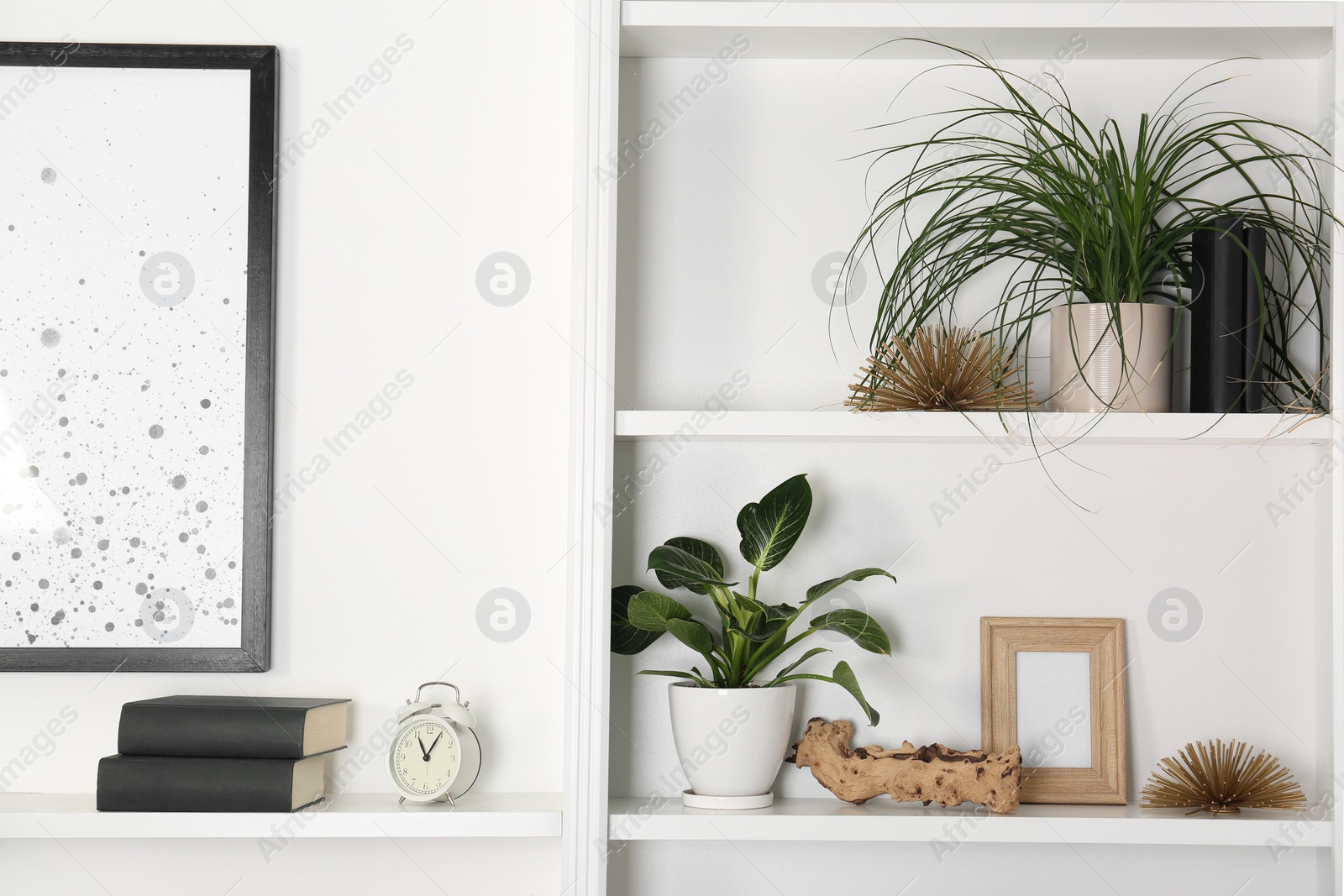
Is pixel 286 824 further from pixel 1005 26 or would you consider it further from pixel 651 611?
pixel 1005 26

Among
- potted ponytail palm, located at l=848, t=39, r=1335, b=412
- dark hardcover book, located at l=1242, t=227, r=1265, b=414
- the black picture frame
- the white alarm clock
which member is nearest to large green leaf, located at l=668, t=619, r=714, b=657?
the white alarm clock

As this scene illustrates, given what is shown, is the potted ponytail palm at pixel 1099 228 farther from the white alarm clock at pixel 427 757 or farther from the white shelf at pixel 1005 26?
the white alarm clock at pixel 427 757

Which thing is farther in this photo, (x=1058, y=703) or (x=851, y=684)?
(x=1058, y=703)

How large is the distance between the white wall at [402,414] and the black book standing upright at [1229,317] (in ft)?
2.73

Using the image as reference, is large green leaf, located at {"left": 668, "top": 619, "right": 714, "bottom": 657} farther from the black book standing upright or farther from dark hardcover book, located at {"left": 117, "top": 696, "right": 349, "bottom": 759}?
the black book standing upright

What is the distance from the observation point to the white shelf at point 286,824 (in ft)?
A: 3.73

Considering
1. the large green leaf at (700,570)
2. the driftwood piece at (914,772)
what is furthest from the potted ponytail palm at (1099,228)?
the driftwood piece at (914,772)

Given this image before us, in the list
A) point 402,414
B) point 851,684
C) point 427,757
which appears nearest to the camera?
→ point 851,684

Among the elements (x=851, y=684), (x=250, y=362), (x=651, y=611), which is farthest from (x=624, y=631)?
(x=250, y=362)

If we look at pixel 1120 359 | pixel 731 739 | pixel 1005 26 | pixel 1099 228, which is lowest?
pixel 731 739

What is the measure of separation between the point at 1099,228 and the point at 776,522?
0.54m

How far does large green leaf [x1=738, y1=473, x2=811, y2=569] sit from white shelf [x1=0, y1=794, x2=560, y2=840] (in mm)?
413

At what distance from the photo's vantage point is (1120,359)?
1133 millimetres

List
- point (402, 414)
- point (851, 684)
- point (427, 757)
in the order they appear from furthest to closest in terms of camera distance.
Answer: point (402, 414)
point (427, 757)
point (851, 684)
